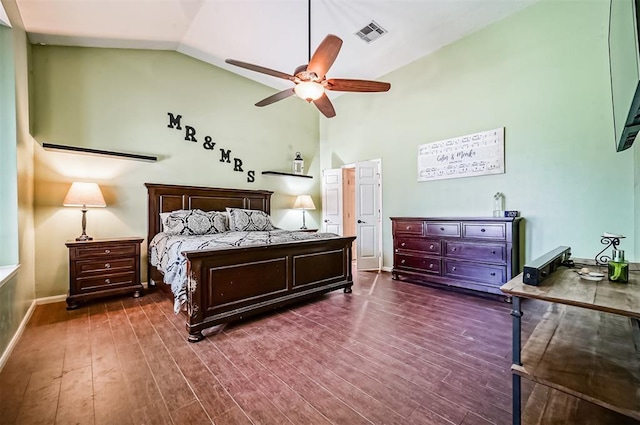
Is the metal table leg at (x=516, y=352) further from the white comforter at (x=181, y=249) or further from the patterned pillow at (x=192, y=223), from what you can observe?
the patterned pillow at (x=192, y=223)

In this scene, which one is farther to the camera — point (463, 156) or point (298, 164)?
point (298, 164)

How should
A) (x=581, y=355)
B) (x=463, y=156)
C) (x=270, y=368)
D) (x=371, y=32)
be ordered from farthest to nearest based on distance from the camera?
(x=463, y=156) < (x=371, y=32) < (x=270, y=368) < (x=581, y=355)

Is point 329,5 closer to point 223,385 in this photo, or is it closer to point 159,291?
point 223,385

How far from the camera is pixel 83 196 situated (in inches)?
129

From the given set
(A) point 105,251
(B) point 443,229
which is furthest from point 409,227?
(A) point 105,251

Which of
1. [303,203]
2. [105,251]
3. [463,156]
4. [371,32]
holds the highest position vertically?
[371,32]

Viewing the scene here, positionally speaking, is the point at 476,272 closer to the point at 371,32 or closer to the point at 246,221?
the point at 246,221

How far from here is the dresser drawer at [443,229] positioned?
3770mm

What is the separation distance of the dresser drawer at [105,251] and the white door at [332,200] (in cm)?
359

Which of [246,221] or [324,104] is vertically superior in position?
[324,104]

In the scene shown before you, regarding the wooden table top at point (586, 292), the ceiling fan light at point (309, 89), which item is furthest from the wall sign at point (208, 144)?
the wooden table top at point (586, 292)

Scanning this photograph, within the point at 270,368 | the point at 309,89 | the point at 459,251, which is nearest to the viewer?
the point at 270,368

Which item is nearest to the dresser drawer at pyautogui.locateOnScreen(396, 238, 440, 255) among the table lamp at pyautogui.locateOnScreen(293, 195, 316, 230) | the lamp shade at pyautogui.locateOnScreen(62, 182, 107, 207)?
the table lamp at pyautogui.locateOnScreen(293, 195, 316, 230)

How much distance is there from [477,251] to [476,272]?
0.28m
